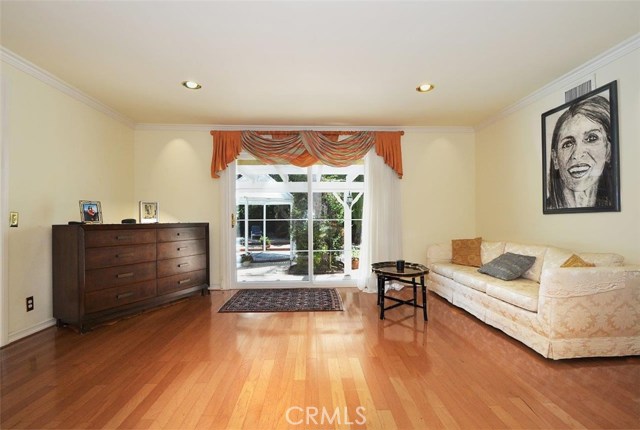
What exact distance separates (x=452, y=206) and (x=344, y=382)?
3.64 metres

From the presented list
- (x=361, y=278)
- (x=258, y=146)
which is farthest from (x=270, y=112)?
(x=361, y=278)

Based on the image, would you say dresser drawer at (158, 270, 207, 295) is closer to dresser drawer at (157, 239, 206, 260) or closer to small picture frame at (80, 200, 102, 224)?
dresser drawer at (157, 239, 206, 260)

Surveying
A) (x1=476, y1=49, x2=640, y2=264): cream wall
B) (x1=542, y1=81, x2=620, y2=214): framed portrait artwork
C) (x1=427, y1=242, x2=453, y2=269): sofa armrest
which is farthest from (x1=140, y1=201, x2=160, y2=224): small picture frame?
(x1=542, y1=81, x2=620, y2=214): framed portrait artwork

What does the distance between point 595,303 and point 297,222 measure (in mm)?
3585

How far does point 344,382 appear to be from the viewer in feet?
6.42

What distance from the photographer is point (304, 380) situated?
78.1 inches

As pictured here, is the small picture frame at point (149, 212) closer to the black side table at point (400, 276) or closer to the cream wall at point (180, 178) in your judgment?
the cream wall at point (180, 178)

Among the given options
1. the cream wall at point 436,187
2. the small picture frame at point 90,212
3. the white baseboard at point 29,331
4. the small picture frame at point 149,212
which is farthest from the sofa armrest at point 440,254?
the white baseboard at point 29,331

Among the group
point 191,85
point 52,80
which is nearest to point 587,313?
point 191,85

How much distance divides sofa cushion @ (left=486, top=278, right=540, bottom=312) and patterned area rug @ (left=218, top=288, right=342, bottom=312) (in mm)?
1721

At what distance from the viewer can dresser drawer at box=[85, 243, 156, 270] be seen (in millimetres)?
2896

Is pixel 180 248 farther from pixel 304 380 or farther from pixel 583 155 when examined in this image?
pixel 583 155

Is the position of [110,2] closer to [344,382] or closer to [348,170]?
[344,382]

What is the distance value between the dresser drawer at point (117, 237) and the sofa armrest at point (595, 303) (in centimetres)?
417
